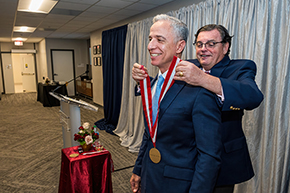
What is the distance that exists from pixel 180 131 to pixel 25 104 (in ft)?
29.1

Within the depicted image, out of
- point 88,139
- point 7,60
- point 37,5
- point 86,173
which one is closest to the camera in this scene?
point 86,173

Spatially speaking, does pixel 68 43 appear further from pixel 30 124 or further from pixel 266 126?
pixel 266 126

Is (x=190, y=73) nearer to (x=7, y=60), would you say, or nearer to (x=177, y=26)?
(x=177, y=26)

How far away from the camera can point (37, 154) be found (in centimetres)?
382

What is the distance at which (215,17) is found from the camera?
2.70 metres

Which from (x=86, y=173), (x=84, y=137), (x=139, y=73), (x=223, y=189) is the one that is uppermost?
(x=139, y=73)

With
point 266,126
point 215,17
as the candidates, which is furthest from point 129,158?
point 215,17

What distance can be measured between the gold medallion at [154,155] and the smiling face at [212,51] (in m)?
0.64

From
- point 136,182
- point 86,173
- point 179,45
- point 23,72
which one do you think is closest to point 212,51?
point 179,45

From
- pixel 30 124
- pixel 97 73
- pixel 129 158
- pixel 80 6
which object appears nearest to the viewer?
pixel 129 158

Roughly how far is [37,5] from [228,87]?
14.1 feet

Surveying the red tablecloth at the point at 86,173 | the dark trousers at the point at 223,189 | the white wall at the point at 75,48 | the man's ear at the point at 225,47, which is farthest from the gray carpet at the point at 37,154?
the white wall at the point at 75,48

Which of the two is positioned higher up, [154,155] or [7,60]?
[7,60]

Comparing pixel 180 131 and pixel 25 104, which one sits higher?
pixel 180 131
